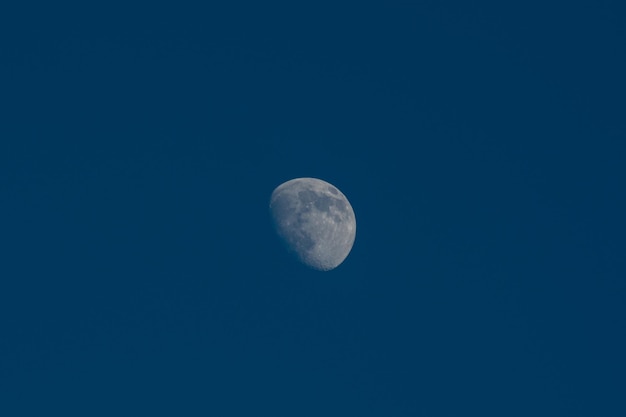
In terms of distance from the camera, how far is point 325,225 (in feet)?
227

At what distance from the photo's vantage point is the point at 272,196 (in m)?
71.2

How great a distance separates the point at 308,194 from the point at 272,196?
10.6 ft

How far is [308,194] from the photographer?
229 feet

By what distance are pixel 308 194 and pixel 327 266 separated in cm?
572

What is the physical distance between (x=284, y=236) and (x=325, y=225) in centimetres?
347

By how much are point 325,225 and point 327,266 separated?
320cm

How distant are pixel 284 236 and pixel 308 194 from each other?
4121 millimetres

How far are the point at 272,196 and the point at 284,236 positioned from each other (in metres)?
4.75

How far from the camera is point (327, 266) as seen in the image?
6962 centimetres

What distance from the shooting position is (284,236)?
6775cm

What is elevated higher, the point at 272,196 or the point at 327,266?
the point at 272,196

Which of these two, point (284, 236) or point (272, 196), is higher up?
point (272, 196)
